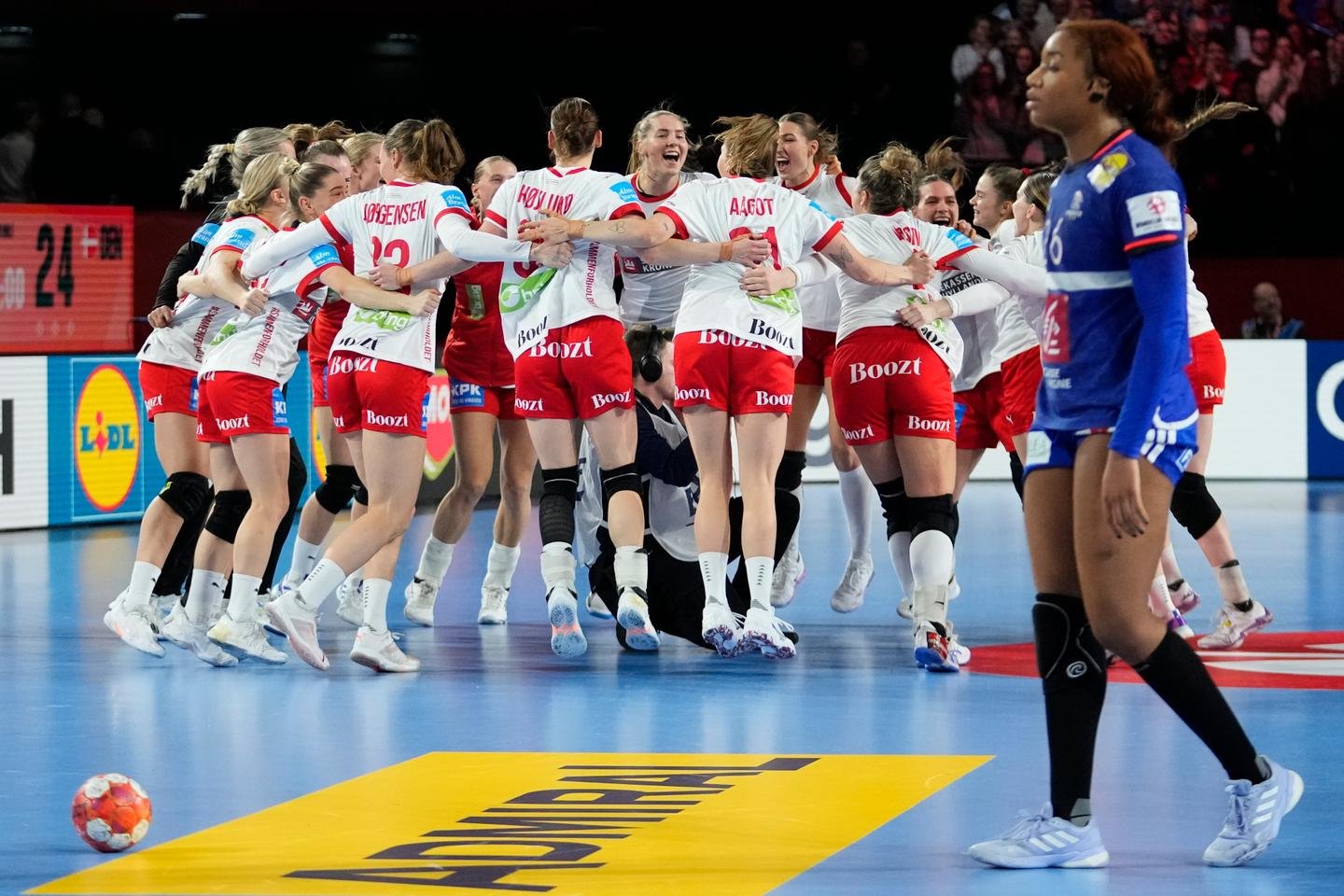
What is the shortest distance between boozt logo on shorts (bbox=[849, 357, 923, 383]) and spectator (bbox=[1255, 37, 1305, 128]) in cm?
1302

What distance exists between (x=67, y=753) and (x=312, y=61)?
15.2 m

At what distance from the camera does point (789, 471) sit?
9.00 meters

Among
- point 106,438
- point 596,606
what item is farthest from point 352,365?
point 106,438

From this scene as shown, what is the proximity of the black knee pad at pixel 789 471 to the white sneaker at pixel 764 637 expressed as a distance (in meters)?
1.43

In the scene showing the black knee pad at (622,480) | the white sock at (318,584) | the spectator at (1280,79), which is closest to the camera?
the white sock at (318,584)

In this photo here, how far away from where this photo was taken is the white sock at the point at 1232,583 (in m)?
7.91

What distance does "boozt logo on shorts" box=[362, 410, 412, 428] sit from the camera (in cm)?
734

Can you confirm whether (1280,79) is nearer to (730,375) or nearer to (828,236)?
(828,236)

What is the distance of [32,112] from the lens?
1786cm

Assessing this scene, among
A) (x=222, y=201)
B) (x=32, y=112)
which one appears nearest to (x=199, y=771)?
(x=222, y=201)

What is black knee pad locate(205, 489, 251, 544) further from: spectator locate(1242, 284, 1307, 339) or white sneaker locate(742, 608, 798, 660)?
spectator locate(1242, 284, 1307, 339)

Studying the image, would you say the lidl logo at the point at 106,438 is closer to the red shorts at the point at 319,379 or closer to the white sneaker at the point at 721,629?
the red shorts at the point at 319,379

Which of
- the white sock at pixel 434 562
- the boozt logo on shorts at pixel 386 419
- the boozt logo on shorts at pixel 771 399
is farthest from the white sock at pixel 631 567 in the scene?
the white sock at pixel 434 562

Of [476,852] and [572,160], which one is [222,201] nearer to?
[572,160]
